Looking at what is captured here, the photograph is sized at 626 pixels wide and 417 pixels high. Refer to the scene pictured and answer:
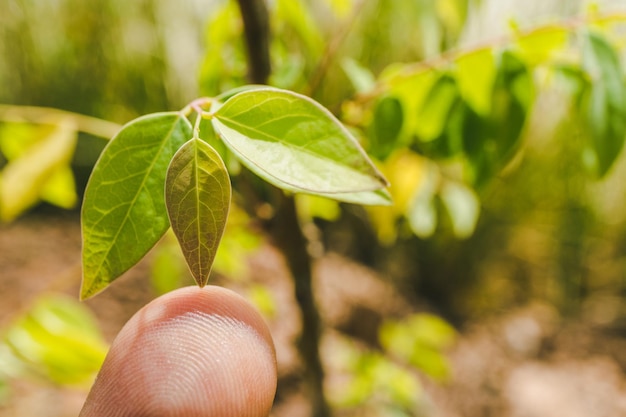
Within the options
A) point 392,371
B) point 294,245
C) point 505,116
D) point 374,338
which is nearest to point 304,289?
point 294,245

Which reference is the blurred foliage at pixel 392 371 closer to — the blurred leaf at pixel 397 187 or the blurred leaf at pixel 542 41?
the blurred leaf at pixel 397 187

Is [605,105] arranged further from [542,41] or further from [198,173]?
[198,173]

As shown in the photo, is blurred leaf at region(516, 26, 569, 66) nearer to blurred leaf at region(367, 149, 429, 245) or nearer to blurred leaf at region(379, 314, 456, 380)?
blurred leaf at region(367, 149, 429, 245)

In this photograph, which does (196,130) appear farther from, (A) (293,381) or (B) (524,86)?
(A) (293,381)

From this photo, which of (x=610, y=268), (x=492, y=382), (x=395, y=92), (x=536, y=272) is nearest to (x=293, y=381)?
(x=492, y=382)

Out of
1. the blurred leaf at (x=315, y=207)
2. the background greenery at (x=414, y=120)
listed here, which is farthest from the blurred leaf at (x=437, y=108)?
the blurred leaf at (x=315, y=207)

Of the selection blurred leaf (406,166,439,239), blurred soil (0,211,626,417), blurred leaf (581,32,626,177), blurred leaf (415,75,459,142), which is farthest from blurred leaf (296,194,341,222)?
blurred soil (0,211,626,417)
